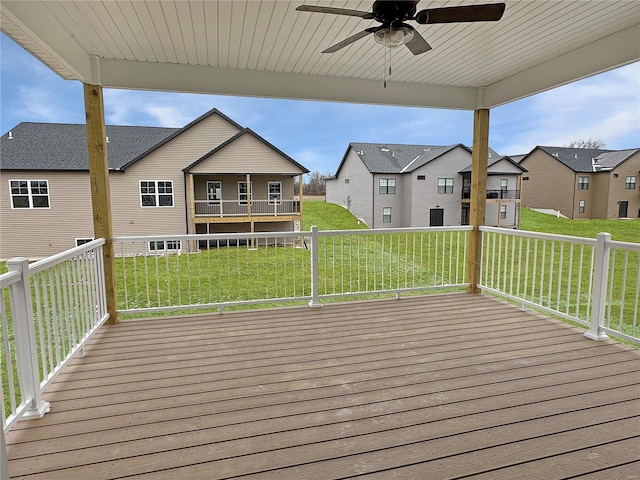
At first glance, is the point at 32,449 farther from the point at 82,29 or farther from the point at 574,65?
the point at 574,65

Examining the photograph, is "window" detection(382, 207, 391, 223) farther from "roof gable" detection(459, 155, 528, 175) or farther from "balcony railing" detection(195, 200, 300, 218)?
"roof gable" detection(459, 155, 528, 175)

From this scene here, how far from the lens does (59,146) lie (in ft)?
34.9

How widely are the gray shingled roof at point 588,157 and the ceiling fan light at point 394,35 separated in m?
11.1

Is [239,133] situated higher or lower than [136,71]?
higher

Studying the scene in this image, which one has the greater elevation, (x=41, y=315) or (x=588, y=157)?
(x=588, y=157)

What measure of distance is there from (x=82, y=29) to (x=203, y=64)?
3.73ft

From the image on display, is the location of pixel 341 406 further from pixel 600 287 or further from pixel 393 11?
pixel 600 287

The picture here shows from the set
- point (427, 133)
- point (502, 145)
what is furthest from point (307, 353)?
point (427, 133)

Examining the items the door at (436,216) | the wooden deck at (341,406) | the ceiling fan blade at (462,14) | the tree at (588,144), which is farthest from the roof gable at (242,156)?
the ceiling fan blade at (462,14)

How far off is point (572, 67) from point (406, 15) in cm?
225

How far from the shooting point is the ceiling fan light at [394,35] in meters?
2.41

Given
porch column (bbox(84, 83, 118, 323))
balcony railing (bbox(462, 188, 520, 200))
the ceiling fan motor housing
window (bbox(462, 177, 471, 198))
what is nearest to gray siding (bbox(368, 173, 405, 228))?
window (bbox(462, 177, 471, 198))

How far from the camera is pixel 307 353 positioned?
120 inches

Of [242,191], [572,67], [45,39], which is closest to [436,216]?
[242,191]
